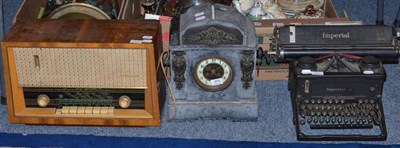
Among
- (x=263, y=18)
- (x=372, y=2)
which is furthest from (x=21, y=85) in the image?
(x=372, y=2)

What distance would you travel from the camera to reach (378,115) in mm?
3504

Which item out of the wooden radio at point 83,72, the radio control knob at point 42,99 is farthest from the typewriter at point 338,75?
the radio control knob at point 42,99

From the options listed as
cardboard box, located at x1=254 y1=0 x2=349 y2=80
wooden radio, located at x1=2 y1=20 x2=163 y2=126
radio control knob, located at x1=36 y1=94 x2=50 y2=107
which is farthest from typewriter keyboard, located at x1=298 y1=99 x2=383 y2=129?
radio control knob, located at x1=36 y1=94 x2=50 y2=107

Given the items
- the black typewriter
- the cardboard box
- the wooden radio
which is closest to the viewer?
the wooden radio

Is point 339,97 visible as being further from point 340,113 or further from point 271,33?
point 271,33

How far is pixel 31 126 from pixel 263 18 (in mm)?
1353

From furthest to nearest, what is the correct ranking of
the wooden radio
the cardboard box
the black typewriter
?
1. the cardboard box
2. the black typewriter
3. the wooden radio

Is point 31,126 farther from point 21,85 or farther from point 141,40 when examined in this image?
point 141,40

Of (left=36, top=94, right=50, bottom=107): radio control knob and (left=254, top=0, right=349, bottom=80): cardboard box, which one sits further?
(left=254, top=0, right=349, bottom=80): cardboard box

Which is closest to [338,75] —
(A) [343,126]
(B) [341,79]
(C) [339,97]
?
(B) [341,79]

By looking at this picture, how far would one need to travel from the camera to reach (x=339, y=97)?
11.7ft

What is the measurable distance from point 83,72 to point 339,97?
4.03ft

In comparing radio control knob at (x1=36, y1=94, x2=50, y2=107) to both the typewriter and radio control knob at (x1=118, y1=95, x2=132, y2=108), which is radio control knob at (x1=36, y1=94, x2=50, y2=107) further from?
the typewriter

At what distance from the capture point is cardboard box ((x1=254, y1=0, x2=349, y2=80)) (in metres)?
3.72
